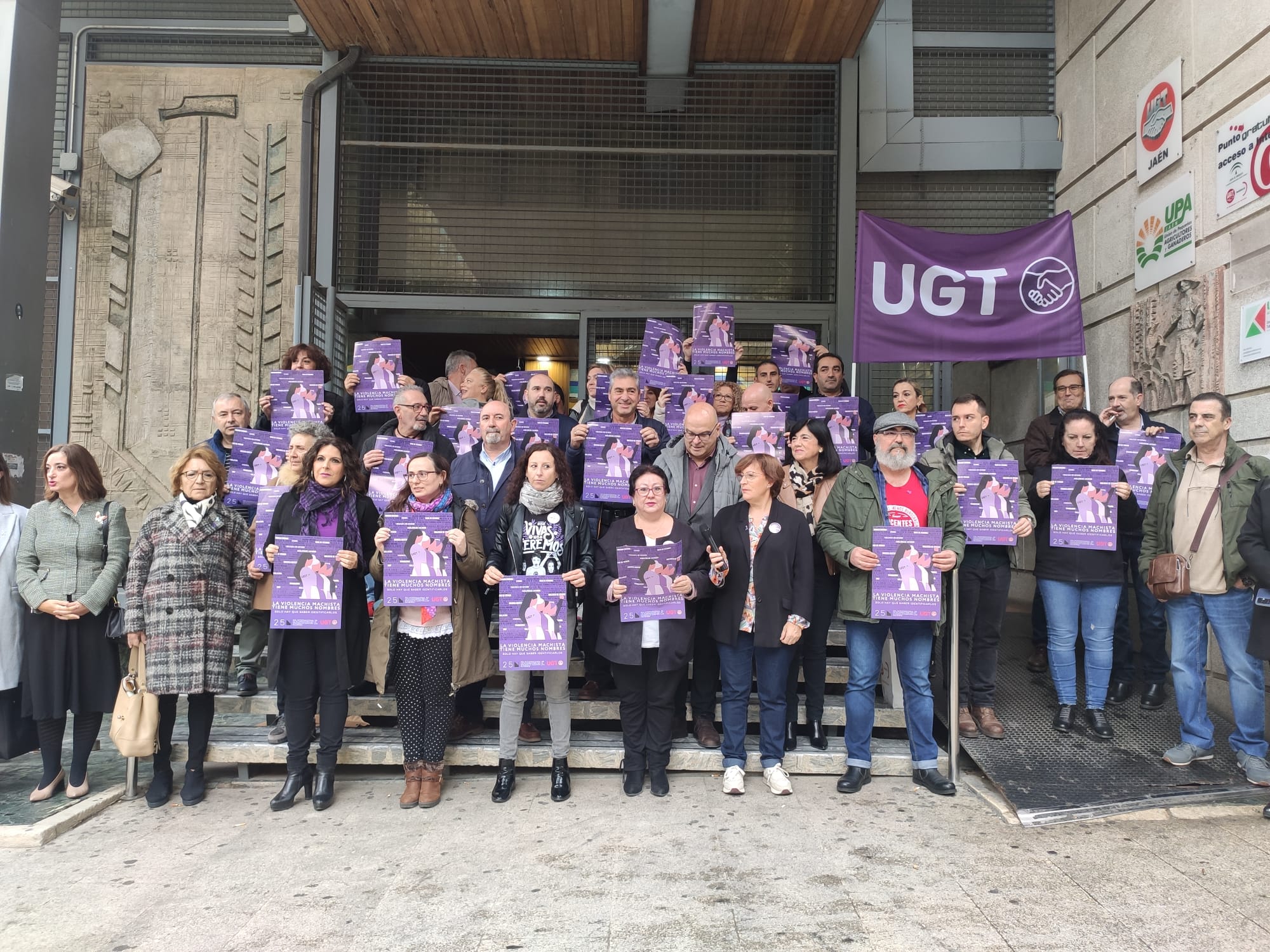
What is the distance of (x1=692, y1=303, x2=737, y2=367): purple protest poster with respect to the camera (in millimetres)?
6559

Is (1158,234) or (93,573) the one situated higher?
(1158,234)

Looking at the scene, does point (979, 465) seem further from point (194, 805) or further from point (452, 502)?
point (194, 805)

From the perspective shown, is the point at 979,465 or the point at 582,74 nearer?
the point at 979,465

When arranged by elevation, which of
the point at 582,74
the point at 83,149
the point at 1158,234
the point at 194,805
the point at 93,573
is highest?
the point at 582,74

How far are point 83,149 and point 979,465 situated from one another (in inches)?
351

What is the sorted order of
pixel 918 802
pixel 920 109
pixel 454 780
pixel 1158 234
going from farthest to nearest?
pixel 920 109
pixel 1158 234
pixel 454 780
pixel 918 802

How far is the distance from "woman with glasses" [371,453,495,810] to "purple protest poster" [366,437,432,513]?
1.64 feet

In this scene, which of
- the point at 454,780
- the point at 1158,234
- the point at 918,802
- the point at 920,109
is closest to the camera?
the point at 918,802

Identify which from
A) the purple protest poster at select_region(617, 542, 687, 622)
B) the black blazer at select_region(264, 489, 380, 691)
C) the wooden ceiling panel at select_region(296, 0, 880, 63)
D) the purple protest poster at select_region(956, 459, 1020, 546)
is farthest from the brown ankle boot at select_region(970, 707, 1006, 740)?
the wooden ceiling panel at select_region(296, 0, 880, 63)

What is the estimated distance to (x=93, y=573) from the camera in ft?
14.6

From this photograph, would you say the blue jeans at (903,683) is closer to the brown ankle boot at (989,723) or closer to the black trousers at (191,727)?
the brown ankle boot at (989,723)

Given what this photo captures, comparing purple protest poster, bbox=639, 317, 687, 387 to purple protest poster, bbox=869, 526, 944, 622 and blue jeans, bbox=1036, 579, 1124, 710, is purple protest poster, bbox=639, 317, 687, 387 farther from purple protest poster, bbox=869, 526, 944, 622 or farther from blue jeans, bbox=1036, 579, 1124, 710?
blue jeans, bbox=1036, 579, 1124, 710

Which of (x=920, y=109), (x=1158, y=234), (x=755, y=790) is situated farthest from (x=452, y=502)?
(x=920, y=109)

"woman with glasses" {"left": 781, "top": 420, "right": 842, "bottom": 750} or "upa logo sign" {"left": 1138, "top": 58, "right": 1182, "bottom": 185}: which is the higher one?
"upa logo sign" {"left": 1138, "top": 58, "right": 1182, "bottom": 185}
